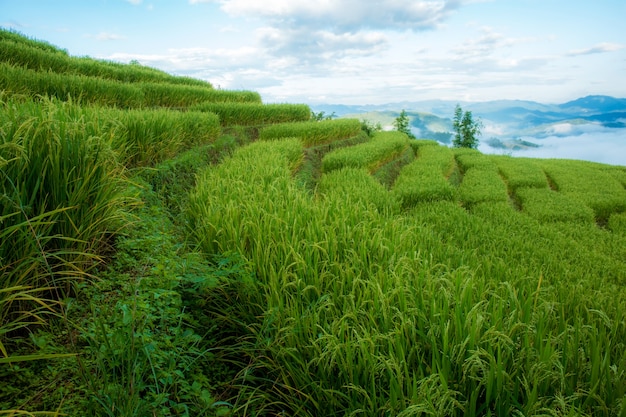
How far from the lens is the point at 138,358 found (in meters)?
1.95

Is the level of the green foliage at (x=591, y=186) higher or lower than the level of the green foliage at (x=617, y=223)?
higher

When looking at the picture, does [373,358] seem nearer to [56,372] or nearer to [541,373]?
[541,373]

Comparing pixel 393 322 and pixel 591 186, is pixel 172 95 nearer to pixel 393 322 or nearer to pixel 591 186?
pixel 393 322

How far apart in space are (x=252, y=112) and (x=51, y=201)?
10.3 metres

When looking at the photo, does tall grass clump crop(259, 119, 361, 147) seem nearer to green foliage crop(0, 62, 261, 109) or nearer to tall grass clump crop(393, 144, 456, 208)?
green foliage crop(0, 62, 261, 109)

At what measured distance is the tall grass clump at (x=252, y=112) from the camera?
11.2 meters

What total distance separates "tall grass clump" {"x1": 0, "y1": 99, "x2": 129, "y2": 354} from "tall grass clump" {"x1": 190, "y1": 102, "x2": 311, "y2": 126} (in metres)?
7.81

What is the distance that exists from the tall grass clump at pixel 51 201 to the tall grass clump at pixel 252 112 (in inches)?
308

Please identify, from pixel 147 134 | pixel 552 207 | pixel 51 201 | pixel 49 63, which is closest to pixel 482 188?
pixel 552 207

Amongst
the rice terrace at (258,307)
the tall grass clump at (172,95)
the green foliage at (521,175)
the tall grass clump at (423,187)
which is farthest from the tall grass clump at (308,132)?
the rice terrace at (258,307)

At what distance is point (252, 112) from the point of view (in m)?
12.2

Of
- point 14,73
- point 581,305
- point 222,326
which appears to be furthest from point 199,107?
point 581,305

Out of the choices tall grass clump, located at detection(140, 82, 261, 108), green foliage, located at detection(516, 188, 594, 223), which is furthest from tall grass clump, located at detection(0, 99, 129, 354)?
tall grass clump, located at detection(140, 82, 261, 108)

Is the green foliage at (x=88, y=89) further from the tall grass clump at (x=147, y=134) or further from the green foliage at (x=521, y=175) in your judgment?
the green foliage at (x=521, y=175)
